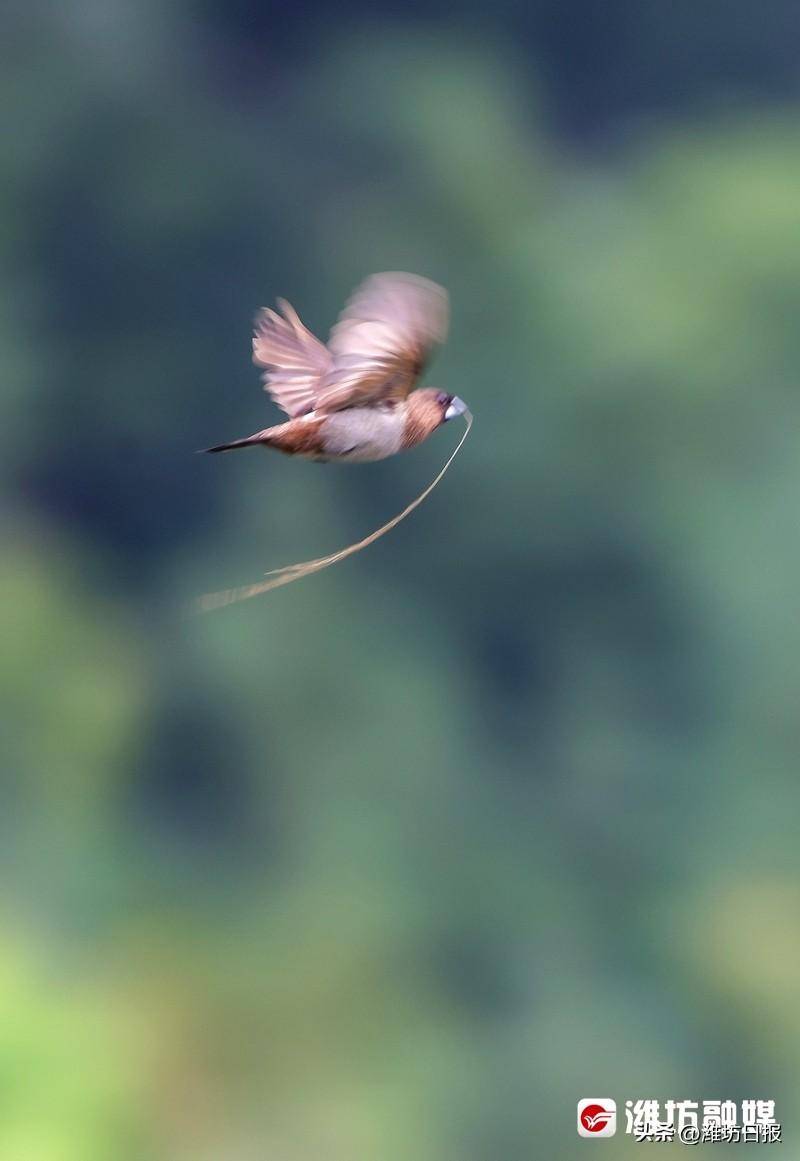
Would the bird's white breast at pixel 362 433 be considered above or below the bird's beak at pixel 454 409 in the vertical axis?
below

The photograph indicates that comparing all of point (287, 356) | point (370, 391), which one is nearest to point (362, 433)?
point (370, 391)

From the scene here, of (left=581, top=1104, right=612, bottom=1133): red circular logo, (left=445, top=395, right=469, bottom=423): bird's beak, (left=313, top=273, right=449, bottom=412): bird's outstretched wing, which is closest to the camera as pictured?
(left=313, top=273, right=449, bottom=412): bird's outstretched wing

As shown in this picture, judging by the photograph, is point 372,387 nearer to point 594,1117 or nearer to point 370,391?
point 370,391

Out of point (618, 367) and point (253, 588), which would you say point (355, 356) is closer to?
point (253, 588)

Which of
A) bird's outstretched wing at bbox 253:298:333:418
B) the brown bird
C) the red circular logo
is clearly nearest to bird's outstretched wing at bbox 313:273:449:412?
the brown bird

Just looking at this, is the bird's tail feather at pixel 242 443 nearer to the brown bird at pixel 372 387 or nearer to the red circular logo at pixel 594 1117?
the brown bird at pixel 372 387

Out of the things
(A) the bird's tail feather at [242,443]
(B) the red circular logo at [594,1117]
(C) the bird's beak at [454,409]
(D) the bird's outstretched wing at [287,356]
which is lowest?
(B) the red circular logo at [594,1117]

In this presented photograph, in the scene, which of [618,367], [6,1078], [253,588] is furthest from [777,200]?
[253,588]

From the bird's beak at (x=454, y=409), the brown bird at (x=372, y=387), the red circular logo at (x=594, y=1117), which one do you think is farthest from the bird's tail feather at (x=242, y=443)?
the red circular logo at (x=594, y=1117)

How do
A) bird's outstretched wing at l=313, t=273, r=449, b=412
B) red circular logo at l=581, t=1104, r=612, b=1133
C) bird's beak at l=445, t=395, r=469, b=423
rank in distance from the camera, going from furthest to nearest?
red circular logo at l=581, t=1104, r=612, b=1133 → bird's beak at l=445, t=395, r=469, b=423 → bird's outstretched wing at l=313, t=273, r=449, b=412

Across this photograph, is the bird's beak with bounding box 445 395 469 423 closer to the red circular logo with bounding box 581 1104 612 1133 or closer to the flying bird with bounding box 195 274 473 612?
the flying bird with bounding box 195 274 473 612
